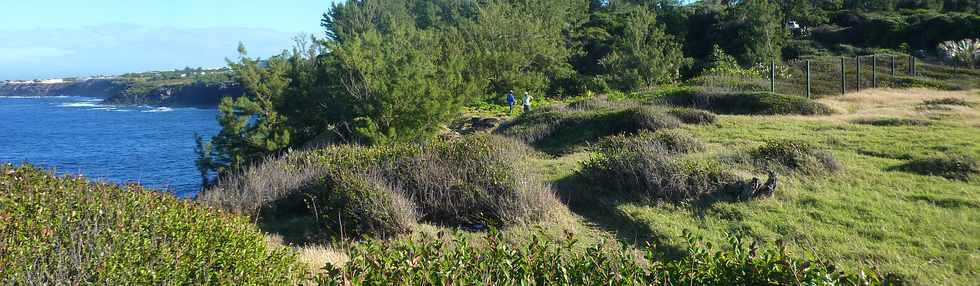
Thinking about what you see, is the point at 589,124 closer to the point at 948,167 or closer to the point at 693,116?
the point at 693,116

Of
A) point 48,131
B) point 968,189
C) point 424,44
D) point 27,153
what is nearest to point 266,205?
point 968,189

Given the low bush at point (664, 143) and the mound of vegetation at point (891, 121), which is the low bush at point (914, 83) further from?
the low bush at point (664, 143)

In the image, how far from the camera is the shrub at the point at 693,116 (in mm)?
18922

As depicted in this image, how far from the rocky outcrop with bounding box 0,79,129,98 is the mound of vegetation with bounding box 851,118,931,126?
5166 inches

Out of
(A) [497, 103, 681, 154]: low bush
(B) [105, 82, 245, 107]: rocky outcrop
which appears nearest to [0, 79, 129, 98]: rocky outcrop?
(B) [105, 82, 245, 107]: rocky outcrop

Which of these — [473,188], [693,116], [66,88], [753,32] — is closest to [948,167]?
[473,188]

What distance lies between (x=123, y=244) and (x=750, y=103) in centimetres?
1960

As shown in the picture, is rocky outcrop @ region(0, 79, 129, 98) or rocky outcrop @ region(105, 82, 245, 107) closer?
rocky outcrop @ region(105, 82, 245, 107)

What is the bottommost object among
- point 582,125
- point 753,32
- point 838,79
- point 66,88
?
point 582,125

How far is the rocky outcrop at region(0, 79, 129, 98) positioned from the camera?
13198cm

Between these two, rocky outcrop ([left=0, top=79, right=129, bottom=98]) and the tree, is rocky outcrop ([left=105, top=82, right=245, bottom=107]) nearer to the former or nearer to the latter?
rocky outcrop ([left=0, top=79, right=129, bottom=98])

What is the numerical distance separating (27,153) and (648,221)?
50001 millimetres

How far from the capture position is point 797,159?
11.8 metres

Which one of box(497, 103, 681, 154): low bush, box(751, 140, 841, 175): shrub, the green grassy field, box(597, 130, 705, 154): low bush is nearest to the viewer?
the green grassy field
